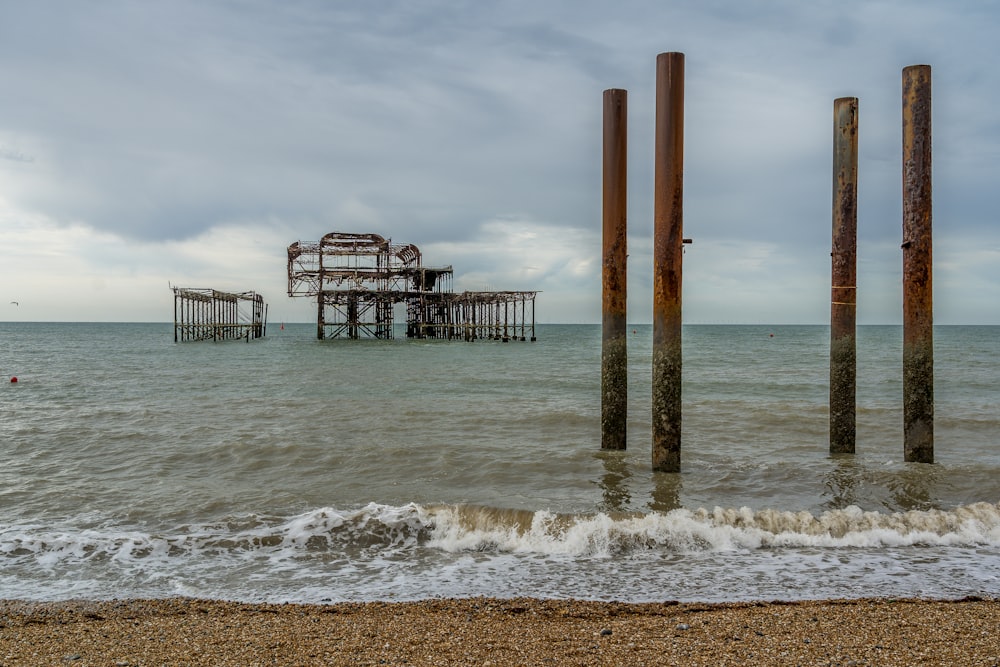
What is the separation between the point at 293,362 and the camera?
116ft

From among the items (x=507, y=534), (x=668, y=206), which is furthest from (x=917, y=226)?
(x=507, y=534)

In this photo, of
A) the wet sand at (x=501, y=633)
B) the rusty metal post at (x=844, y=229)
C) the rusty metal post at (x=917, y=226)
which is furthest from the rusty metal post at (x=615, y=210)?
the wet sand at (x=501, y=633)

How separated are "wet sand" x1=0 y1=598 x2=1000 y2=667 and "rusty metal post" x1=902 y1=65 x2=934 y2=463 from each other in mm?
4273

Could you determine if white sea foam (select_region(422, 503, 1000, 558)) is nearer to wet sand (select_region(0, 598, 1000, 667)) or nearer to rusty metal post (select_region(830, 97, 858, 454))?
wet sand (select_region(0, 598, 1000, 667))

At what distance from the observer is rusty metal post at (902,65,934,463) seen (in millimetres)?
8234

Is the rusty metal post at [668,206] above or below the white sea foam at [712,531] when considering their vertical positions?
above

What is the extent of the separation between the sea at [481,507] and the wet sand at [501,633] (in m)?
0.40

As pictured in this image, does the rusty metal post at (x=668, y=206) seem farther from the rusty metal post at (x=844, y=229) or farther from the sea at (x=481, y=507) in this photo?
the rusty metal post at (x=844, y=229)

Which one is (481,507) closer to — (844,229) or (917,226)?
(844,229)

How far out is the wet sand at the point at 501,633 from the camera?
3.98 m

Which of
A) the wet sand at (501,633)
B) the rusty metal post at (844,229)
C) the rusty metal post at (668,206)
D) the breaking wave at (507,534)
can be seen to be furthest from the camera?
the rusty metal post at (844,229)

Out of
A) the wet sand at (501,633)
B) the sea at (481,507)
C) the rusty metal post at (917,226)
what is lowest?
the sea at (481,507)

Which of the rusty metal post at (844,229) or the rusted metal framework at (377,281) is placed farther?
the rusted metal framework at (377,281)

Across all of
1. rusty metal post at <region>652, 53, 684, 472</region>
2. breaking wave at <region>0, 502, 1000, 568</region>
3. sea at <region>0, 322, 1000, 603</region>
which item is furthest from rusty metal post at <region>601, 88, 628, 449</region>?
breaking wave at <region>0, 502, 1000, 568</region>
